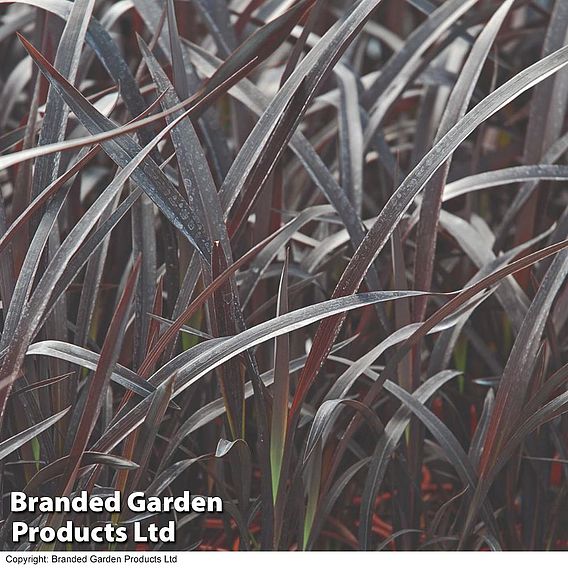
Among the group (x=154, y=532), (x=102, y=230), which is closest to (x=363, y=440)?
(x=154, y=532)

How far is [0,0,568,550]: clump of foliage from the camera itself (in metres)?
0.44

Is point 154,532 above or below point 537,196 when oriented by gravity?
below

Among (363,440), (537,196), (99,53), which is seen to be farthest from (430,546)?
(99,53)

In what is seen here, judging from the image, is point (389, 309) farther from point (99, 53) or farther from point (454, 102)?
point (99, 53)

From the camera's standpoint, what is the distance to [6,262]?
1.54 ft

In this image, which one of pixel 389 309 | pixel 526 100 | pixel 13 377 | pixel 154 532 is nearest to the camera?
pixel 13 377

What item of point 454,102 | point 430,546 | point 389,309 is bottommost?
point 430,546

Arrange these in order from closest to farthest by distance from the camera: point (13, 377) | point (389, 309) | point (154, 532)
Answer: point (13, 377) < point (154, 532) < point (389, 309)

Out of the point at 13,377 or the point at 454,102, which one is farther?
the point at 454,102

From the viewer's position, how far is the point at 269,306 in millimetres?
567

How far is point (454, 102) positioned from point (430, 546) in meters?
0.33

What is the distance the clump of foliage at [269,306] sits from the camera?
0.44 meters
